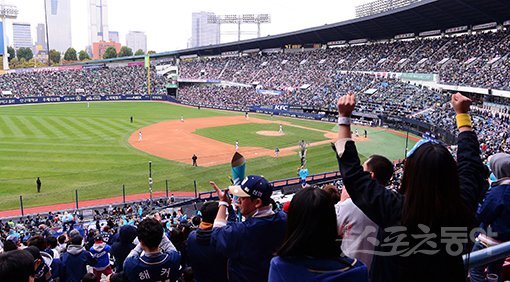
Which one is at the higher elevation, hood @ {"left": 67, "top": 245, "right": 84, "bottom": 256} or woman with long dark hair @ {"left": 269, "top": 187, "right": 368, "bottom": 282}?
woman with long dark hair @ {"left": 269, "top": 187, "right": 368, "bottom": 282}

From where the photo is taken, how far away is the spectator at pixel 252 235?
3955 millimetres

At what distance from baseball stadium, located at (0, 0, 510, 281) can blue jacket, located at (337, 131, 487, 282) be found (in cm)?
1

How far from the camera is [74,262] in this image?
7.03 m

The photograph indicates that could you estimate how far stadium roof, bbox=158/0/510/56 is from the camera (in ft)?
152

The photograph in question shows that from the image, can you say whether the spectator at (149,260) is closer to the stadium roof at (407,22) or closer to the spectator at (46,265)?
the spectator at (46,265)

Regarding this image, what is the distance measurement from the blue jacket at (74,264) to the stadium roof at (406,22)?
48.1 meters

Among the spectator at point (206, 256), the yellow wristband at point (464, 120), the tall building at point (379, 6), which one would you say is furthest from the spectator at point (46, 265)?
the tall building at point (379, 6)

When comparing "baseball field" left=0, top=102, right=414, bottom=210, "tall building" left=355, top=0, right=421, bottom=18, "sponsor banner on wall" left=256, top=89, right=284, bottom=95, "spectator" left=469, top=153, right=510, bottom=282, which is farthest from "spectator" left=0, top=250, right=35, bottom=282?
"tall building" left=355, top=0, right=421, bottom=18

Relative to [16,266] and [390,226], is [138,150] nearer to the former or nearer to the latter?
[16,266]

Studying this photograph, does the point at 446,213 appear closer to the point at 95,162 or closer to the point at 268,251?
the point at 268,251

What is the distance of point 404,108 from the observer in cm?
4844

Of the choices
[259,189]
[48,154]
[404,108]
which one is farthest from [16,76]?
[259,189]

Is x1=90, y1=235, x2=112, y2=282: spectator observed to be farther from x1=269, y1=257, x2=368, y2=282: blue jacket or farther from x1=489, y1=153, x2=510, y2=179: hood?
x1=489, y1=153, x2=510, y2=179: hood

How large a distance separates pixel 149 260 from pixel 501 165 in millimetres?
4234
